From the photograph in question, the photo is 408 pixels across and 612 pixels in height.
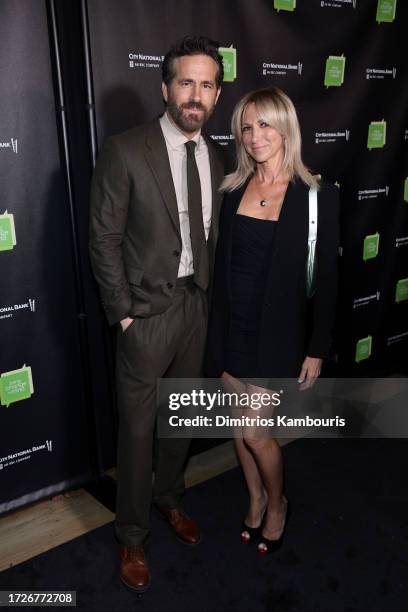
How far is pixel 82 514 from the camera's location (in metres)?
3.16

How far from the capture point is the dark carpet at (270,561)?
2543 mm

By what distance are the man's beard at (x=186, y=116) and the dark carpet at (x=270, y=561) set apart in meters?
1.95

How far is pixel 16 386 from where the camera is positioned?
9.95 feet

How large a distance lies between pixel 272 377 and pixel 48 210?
1.37 m

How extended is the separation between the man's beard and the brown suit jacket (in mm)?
97

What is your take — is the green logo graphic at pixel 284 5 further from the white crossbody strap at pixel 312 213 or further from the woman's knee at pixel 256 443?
the woman's knee at pixel 256 443

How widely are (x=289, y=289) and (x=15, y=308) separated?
1.38 metres

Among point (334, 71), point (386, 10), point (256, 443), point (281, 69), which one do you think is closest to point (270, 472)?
point (256, 443)

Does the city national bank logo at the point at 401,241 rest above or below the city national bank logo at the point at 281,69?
below

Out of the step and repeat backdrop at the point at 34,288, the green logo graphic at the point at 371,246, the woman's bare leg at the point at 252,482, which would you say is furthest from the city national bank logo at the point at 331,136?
the woman's bare leg at the point at 252,482

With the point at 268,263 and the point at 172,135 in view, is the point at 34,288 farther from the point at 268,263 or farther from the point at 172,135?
the point at 268,263

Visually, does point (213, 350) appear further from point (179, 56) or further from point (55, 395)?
point (179, 56)

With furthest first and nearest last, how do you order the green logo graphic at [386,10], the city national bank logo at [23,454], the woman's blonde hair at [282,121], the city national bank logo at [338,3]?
1. the green logo graphic at [386,10]
2. the city national bank logo at [338,3]
3. the city national bank logo at [23,454]
4. the woman's blonde hair at [282,121]

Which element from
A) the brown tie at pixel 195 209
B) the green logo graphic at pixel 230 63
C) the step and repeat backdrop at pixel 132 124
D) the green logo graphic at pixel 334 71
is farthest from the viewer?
the green logo graphic at pixel 334 71
